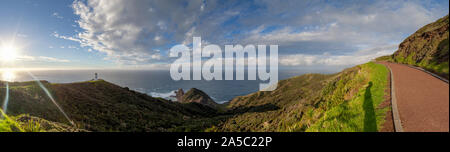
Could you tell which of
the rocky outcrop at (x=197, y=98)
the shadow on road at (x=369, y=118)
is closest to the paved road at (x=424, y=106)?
the shadow on road at (x=369, y=118)

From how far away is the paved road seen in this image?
3.40 meters

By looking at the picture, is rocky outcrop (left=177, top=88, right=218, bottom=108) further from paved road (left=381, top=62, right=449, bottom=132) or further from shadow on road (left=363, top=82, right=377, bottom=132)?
shadow on road (left=363, top=82, right=377, bottom=132)

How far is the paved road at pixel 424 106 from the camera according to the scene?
11.1ft

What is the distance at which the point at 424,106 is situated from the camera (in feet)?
14.0

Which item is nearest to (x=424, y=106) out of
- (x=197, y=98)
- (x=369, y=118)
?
(x=369, y=118)

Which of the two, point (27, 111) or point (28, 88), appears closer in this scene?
point (27, 111)

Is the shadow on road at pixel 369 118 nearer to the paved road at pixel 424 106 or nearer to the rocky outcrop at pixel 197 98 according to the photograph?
the paved road at pixel 424 106

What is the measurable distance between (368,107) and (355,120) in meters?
1.35

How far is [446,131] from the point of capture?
3260 millimetres

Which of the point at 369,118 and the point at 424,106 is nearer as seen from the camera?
the point at 369,118

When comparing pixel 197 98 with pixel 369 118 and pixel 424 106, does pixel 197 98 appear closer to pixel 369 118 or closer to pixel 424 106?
pixel 369 118
